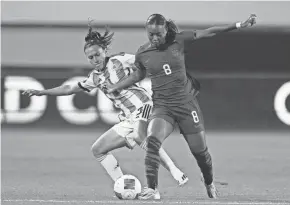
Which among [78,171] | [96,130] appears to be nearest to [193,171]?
[78,171]

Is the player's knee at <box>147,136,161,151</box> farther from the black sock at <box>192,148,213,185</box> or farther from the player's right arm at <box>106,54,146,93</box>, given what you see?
the player's right arm at <box>106,54,146,93</box>

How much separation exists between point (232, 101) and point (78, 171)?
18.5ft

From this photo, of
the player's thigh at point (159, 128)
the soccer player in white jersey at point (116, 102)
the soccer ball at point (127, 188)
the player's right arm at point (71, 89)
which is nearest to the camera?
the player's thigh at point (159, 128)

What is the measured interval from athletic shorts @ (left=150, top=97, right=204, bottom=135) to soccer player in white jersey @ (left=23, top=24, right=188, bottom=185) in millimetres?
639

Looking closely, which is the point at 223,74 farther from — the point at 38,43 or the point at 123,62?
the point at 123,62

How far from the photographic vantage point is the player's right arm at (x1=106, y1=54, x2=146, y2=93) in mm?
8555

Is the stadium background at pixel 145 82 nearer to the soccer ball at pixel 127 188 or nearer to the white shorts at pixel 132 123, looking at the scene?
the white shorts at pixel 132 123

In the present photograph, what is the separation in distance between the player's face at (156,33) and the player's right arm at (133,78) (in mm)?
341

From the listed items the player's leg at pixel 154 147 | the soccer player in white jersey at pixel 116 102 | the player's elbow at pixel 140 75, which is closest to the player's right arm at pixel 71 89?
the soccer player in white jersey at pixel 116 102

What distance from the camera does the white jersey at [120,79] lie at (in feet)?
29.8

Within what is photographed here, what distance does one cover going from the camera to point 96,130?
1634 cm

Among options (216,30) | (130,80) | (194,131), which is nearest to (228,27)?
(216,30)

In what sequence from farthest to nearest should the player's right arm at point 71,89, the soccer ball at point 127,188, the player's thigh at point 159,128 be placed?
the player's right arm at point 71,89, the soccer ball at point 127,188, the player's thigh at point 159,128

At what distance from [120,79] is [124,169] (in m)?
2.96
